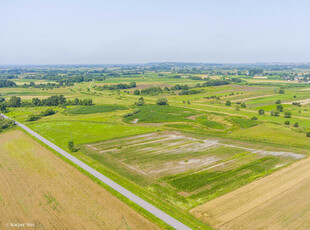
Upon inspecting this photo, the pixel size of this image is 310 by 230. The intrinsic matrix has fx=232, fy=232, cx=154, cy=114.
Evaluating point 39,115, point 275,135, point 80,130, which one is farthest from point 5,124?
point 275,135

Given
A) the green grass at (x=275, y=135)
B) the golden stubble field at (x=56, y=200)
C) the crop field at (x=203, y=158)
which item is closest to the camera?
the golden stubble field at (x=56, y=200)

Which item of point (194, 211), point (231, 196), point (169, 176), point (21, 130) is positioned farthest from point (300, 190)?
point (21, 130)

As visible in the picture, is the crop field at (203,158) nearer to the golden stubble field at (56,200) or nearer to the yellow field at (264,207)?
the yellow field at (264,207)

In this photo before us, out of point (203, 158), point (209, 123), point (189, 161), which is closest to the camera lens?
point (189, 161)

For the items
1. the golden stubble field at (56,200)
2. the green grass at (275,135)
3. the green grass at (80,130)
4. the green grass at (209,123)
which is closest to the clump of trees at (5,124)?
the green grass at (80,130)

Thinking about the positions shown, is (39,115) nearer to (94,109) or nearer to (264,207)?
(94,109)

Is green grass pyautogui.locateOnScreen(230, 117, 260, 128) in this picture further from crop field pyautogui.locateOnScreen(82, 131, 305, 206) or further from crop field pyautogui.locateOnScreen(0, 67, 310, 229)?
crop field pyautogui.locateOnScreen(82, 131, 305, 206)

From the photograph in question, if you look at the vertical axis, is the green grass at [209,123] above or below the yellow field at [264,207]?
above
